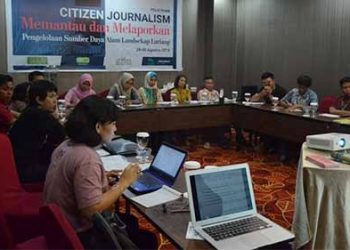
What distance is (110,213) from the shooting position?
1.92 meters

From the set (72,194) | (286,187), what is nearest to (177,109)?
(286,187)

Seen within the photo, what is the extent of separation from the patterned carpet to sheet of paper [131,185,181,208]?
0.65 meters

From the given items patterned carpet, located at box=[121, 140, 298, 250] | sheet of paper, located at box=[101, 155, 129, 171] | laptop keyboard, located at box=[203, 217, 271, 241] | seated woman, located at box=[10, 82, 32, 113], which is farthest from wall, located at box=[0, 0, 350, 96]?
laptop keyboard, located at box=[203, 217, 271, 241]

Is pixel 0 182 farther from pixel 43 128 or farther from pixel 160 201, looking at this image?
pixel 160 201

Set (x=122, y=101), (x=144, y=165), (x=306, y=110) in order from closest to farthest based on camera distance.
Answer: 1. (x=144, y=165)
2. (x=306, y=110)
3. (x=122, y=101)

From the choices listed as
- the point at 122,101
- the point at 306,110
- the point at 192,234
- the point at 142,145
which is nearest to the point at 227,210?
the point at 192,234

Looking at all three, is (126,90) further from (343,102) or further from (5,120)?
(343,102)

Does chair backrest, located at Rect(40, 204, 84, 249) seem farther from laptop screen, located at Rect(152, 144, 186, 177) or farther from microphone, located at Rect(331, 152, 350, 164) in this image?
microphone, located at Rect(331, 152, 350, 164)

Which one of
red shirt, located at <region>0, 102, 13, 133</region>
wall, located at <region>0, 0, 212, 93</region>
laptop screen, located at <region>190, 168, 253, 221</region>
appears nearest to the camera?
laptop screen, located at <region>190, 168, 253, 221</region>

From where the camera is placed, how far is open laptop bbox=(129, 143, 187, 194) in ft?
7.24

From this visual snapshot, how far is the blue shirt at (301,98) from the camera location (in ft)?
18.6

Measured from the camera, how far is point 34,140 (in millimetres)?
2814

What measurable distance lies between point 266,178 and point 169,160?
261 centimetres

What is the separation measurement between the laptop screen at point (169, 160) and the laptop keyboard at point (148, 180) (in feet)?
0.24
